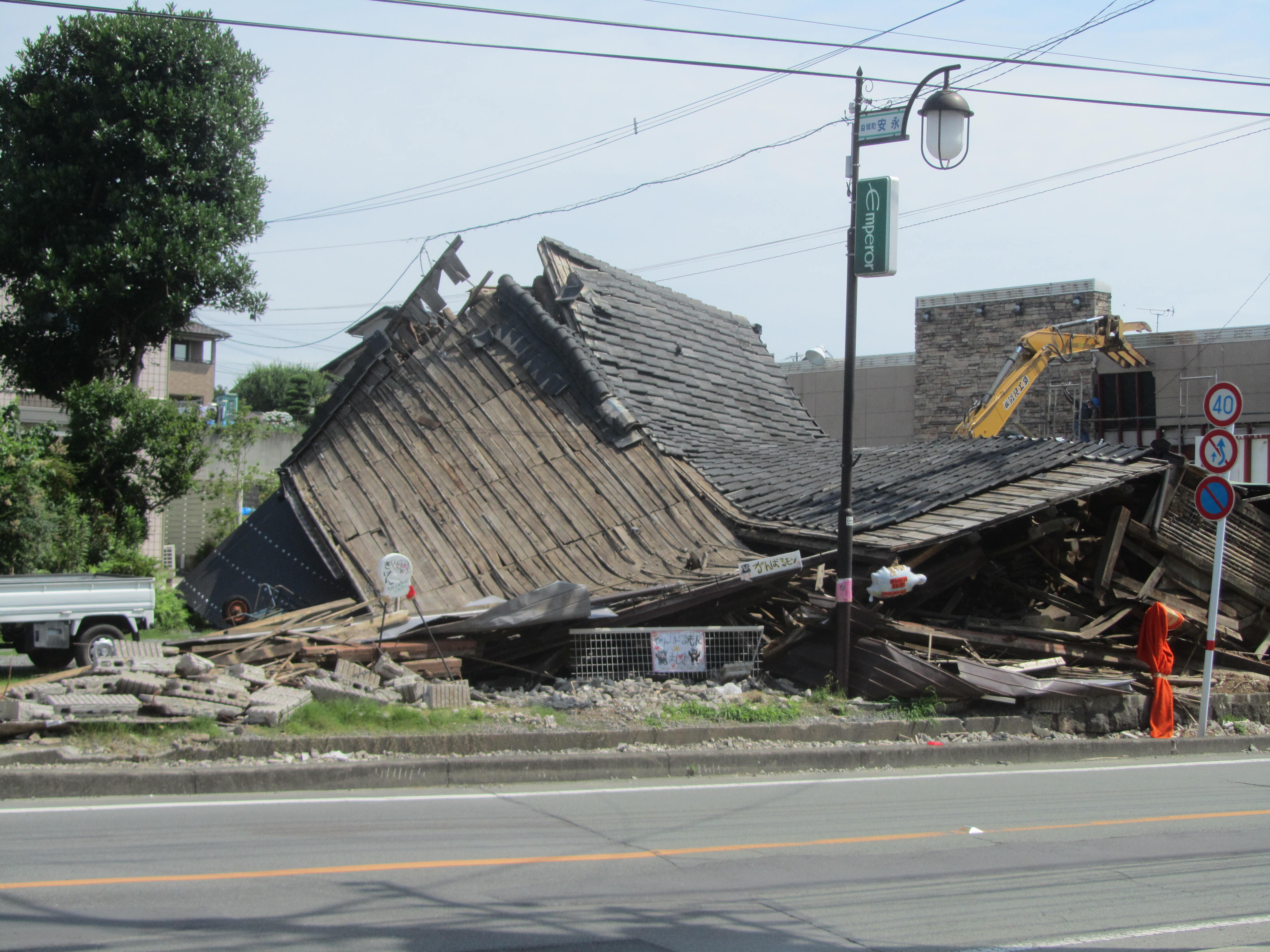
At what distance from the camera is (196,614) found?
19.2 meters

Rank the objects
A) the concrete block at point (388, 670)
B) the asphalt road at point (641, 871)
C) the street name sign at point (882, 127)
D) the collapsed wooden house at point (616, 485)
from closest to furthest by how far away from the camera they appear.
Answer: the asphalt road at point (641, 871) → the concrete block at point (388, 670) → the street name sign at point (882, 127) → the collapsed wooden house at point (616, 485)

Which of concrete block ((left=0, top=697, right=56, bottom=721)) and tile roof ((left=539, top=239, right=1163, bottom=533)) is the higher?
tile roof ((left=539, top=239, right=1163, bottom=533))

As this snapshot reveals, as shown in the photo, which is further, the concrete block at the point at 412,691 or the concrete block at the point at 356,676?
the concrete block at the point at 356,676

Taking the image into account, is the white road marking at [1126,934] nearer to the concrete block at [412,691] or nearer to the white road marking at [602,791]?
the white road marking at [602,791]

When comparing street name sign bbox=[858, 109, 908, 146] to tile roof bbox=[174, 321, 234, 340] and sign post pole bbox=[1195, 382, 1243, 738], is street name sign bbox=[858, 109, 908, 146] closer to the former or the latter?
sign post pole bbox=[1195, 382, 1243, 738]

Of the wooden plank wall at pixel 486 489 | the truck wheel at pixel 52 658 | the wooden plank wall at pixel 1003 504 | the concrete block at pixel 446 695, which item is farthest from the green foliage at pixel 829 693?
the truck wheel at pixel 52 658

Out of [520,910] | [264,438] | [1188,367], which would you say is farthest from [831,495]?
[264,438]

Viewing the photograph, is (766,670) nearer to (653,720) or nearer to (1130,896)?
(653,720)

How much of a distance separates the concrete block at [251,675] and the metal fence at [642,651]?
3494 millimetres

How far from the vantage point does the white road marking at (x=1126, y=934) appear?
529cm

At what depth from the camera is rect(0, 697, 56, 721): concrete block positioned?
8992 mm

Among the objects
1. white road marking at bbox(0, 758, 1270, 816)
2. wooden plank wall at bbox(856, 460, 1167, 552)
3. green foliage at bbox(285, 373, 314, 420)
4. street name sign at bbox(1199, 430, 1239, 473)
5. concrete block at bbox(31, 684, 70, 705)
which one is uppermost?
green foliage at bbox(285, 373, 314, 420)

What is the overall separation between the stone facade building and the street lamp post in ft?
64.5

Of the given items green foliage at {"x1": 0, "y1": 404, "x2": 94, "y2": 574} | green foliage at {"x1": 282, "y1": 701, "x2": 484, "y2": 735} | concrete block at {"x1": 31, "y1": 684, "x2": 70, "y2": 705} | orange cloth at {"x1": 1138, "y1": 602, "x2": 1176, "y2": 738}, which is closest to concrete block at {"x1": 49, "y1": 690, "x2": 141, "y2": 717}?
concrete block at {"x1": 31, "y1": 684, "x2": 70, "y2": 705}
